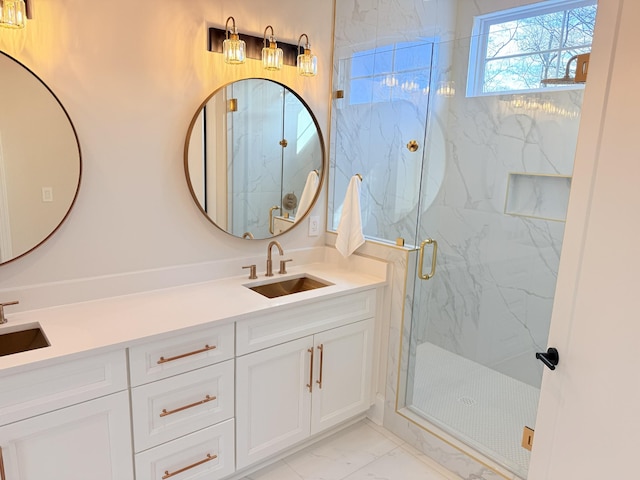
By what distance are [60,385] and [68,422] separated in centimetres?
15

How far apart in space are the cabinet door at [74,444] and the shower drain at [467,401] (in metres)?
1.92

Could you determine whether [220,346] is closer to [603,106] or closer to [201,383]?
[201,383]

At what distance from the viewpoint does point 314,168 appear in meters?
2.78

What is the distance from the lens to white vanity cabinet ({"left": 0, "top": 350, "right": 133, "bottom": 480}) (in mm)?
1438

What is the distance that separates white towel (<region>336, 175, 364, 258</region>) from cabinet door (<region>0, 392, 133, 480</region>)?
4.90 ft

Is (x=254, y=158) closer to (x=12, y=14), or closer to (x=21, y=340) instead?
(x=12, y=14)

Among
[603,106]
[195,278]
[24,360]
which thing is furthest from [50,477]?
[603,106]

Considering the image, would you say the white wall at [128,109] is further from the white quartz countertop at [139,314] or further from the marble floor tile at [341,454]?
the marble floor tile at [341,454]

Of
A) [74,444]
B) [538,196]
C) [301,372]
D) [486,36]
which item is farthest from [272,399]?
[486,36]

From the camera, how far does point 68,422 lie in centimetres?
154

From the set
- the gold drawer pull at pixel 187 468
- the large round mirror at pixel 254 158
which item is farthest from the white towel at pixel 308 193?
the gold drawer pull at pixel 187 468

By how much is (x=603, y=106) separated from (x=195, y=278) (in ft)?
6.38

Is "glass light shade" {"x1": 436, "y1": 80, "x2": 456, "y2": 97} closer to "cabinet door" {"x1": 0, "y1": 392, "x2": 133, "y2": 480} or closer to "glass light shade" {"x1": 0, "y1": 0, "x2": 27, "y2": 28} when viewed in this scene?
"glass light shade" {"x1": 0, "y1": 0, "x2": 27, "y2": 28}

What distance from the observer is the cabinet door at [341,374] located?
7.65 ft
